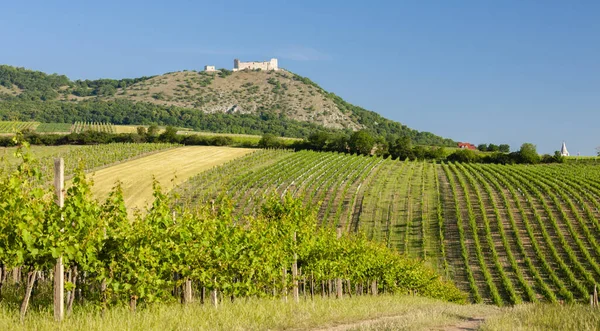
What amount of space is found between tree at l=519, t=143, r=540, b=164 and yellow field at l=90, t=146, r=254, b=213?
130 ft

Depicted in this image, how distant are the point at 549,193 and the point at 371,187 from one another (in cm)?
1688

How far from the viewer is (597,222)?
5059cm

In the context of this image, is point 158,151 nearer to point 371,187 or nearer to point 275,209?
point 371,187

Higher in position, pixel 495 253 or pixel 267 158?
pixel 267 158

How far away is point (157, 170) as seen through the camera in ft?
234

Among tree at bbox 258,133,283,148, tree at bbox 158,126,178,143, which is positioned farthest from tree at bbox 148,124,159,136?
tree at bbox 258,133,283,148

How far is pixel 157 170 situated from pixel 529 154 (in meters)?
53.8

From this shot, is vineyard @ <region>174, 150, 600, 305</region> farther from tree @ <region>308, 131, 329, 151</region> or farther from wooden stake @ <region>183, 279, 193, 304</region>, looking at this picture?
wooden stake @ <region>183, 279, 193, 304</region>

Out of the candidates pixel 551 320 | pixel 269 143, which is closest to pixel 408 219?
pixel 551 320

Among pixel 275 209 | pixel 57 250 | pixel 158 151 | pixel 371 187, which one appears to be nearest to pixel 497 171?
pixel 371 187

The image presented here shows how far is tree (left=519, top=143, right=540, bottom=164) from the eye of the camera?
9312 centimetres

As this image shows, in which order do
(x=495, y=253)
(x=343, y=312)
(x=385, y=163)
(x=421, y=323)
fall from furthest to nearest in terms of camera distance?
(x=385, y=163) < (x=495, y=253) < (x=343, y=312) < (x=421, y=323)

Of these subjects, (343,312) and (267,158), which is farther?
(267,158)

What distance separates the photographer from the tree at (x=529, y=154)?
9312 cm
